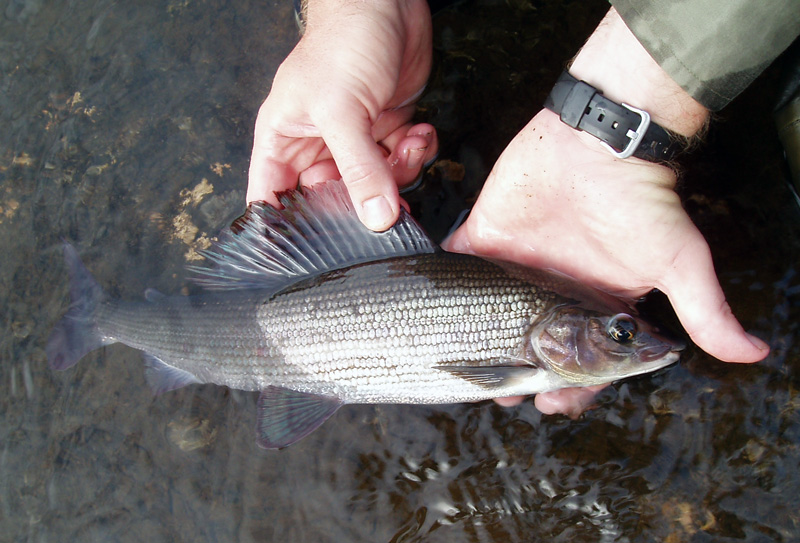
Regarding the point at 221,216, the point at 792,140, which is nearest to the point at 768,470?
the point at 792,140

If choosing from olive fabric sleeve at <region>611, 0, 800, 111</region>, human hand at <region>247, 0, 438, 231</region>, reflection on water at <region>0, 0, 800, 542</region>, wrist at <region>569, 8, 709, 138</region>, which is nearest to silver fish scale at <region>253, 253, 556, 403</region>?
human hand at <region>247, 0, 438, 231</region>

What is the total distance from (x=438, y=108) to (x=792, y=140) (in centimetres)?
244

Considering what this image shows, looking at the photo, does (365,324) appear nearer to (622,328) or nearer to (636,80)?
(622,328)

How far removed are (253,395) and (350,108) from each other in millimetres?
2267

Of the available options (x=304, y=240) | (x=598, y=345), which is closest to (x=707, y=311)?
(x=598, y=345)

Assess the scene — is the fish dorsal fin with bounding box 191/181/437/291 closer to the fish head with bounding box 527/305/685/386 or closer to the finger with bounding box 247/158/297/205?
the finger with bounding box 247/158/297/205

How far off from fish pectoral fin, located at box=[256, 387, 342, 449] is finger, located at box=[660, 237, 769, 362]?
2.08 metres

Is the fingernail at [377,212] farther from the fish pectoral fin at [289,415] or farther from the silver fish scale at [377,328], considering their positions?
the fish pectoral fin at [289,415]

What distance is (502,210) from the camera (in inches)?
131

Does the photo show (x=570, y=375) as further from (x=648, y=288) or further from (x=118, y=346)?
(x=118, y=346)

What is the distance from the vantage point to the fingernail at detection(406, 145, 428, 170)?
375 centimetres

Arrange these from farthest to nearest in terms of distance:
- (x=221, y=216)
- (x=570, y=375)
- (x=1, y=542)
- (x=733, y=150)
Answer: (x=221, y=216) < (x=1, y=542) < (x=733, y=150) < (x=570, y=375)

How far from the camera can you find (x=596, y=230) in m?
2.92

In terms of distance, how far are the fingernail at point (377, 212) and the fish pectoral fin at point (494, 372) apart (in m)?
0.91
